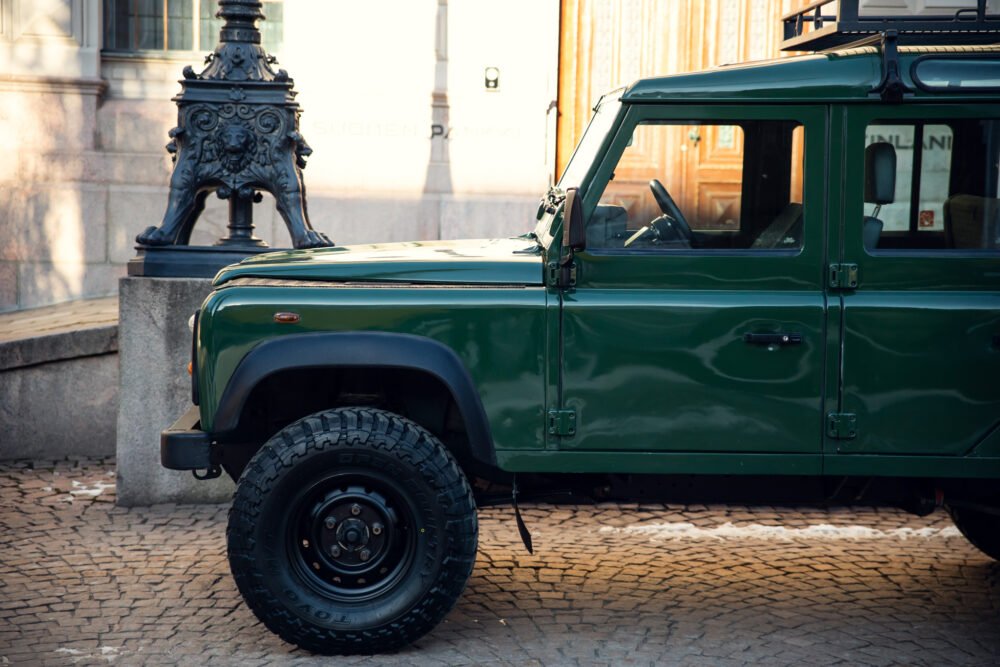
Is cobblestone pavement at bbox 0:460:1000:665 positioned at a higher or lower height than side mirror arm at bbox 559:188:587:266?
lower

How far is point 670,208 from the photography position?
4.61 meters

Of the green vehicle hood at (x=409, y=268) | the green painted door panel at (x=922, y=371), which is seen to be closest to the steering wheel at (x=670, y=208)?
the green vehicle hood at (x=409, y=268)

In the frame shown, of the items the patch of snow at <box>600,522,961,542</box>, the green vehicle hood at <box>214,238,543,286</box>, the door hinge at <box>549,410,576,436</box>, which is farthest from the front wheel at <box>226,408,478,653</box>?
the patch of snow at <box>600,522,961,542</box>

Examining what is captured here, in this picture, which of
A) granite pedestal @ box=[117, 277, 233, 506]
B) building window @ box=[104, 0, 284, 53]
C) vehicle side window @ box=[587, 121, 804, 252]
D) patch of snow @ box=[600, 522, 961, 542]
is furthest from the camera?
building window @ box=[104, 0, 284, 53]

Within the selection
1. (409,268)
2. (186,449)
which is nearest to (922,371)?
(409,268)

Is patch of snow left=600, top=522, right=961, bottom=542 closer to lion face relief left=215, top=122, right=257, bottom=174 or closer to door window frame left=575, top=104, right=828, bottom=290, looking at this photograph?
door window frame left=575, top=104, right=828, bottom=290

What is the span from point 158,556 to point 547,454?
233 cm

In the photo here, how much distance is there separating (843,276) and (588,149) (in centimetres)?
112

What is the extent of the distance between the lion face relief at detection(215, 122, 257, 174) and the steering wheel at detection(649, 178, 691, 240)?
3.12 metres

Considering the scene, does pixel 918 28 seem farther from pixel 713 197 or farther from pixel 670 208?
pixel 670 208

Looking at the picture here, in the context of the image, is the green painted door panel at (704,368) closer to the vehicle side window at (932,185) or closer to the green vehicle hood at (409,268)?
the green vehicle hood at (409,268)

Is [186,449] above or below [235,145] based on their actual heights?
below

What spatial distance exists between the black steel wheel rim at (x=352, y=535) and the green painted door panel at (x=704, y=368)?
2.63 ft

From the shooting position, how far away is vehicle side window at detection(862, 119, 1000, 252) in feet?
15.0
